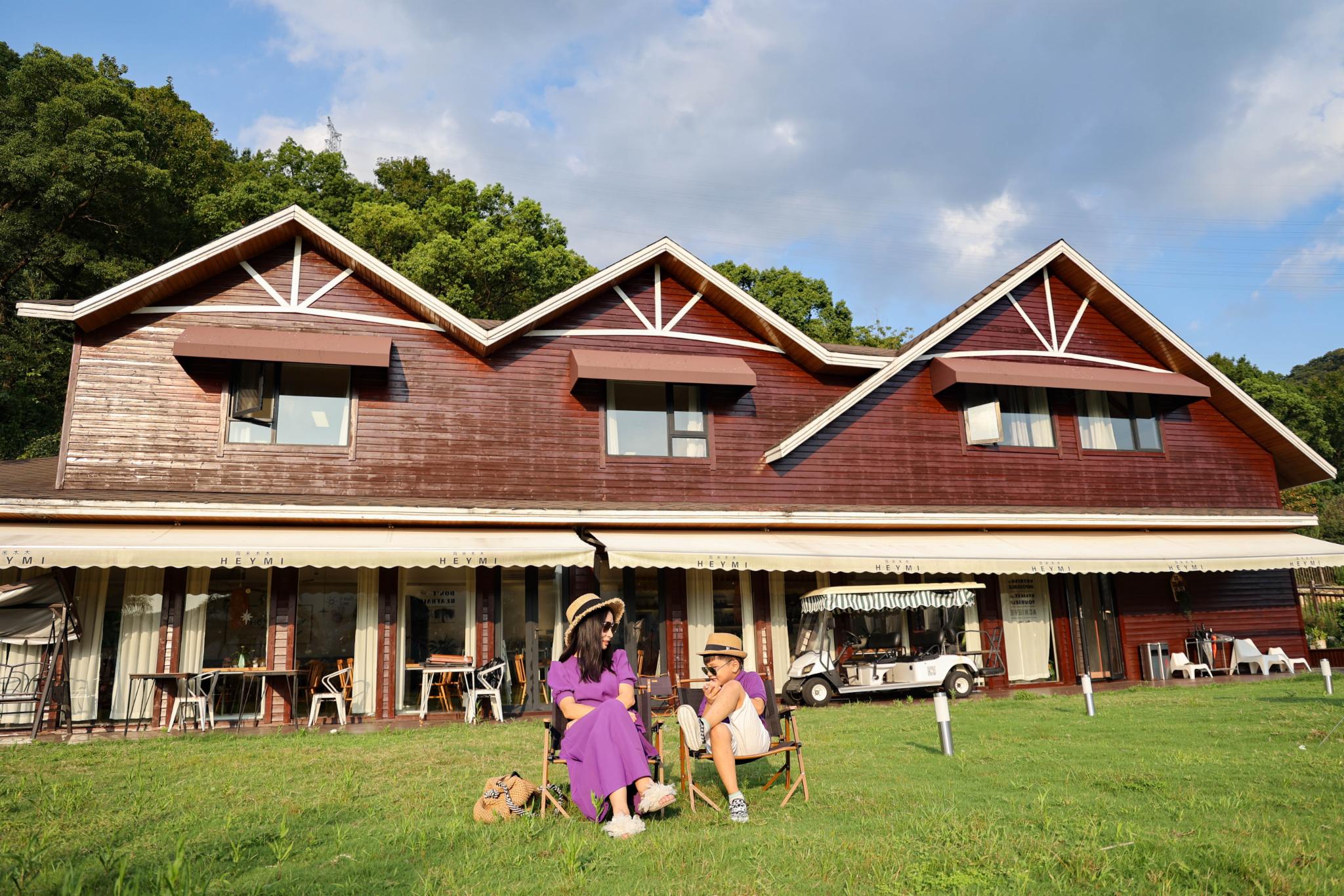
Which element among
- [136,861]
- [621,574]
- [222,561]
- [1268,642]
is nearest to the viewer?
[136,861]

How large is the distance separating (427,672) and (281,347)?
4805 millimetres

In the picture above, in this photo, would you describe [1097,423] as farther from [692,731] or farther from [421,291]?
[692,731]

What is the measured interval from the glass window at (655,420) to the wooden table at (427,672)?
3830 mm

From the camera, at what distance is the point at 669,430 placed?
14367 millimetres

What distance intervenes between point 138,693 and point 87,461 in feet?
10.1

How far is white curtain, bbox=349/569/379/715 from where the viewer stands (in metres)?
12.4

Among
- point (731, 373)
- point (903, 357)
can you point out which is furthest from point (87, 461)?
point (903, 357)

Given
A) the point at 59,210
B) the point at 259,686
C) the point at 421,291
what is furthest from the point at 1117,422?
the point at 59,210

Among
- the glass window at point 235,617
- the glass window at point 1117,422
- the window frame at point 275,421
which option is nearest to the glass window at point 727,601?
the window frame at point 275,421

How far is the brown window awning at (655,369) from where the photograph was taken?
1373cm

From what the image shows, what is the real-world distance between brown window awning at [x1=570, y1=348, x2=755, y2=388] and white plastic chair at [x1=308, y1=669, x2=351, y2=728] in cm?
519

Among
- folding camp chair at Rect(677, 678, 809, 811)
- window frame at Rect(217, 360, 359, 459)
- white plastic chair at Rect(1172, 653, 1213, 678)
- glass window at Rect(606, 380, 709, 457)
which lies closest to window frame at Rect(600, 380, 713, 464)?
glass window at Rect(606, 380, 709, 457)

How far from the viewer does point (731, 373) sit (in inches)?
559

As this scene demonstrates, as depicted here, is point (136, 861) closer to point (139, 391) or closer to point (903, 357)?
point (139, 391)
